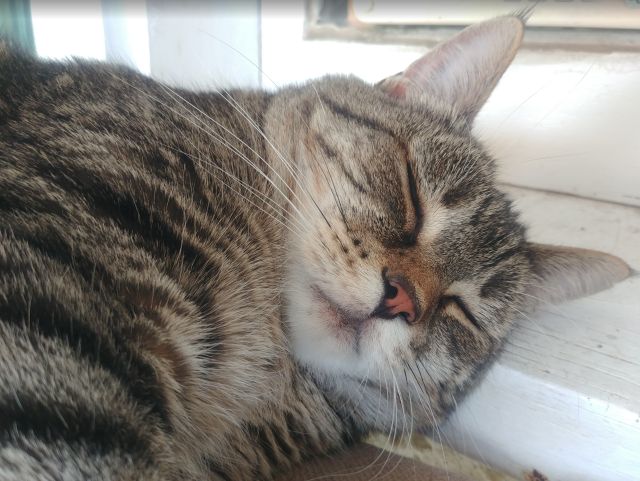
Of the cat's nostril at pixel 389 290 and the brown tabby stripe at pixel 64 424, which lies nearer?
the brown tabby stripe at pixel 64 424

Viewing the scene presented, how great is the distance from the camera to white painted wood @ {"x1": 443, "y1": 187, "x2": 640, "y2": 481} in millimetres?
966

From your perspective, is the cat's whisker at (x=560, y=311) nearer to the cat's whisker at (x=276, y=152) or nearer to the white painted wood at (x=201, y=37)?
the cat's whisker at (x=276, y=152)

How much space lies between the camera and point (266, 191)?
37.9 inches

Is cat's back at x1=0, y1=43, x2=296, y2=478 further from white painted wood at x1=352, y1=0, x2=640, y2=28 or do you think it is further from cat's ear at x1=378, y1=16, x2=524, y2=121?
white painted wood at x1=352, y1=0, x2=640, y2=28

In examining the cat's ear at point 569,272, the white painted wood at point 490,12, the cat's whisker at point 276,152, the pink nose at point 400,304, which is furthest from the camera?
the white painted wood at point 490,12

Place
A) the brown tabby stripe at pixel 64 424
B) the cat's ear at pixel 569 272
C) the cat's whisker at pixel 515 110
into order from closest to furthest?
the brown tabby stripe at pixel 64 424 < the cat's ear at pixel 569 272 < the cat's whisker at pixel 515 110

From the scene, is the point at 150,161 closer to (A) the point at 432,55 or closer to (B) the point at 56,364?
(B) the point at 56,364

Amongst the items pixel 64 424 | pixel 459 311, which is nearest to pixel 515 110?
pixel 459 311

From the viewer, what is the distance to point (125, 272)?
0.63 meters

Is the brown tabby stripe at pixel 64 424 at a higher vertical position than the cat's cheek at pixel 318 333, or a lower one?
higher

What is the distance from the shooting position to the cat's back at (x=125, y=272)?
501mm

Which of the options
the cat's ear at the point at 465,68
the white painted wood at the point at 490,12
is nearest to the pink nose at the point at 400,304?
the cat's ear at the point at 465,68

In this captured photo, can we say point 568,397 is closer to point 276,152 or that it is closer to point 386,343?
point 386,343

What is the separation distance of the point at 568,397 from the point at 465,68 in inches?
33.5
